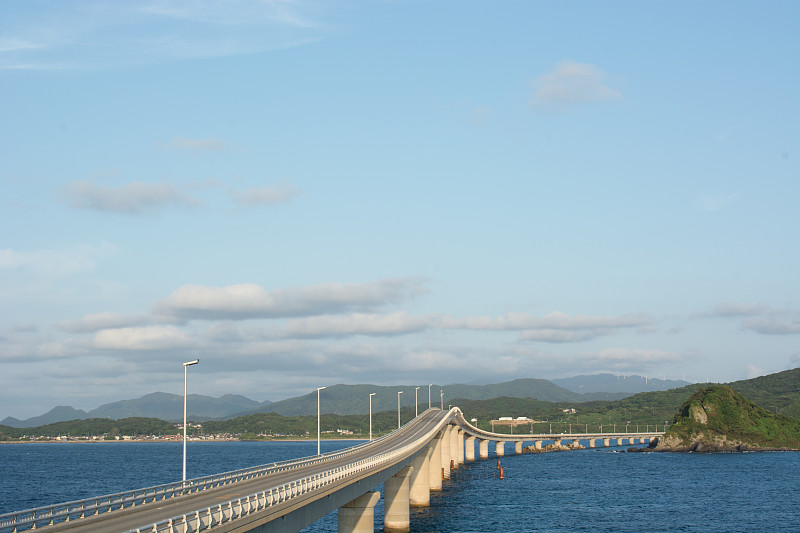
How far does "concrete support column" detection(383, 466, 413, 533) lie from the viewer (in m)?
91.8

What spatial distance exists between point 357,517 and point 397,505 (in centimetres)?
2506

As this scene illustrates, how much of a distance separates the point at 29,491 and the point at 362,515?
4888 inches

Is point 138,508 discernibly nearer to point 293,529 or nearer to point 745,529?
point 293,529

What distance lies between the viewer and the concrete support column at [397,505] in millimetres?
91812

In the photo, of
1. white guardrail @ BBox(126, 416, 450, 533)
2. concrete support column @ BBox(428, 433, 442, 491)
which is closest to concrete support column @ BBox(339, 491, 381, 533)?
white guardrail @ BBox(126, 416, 450, 533)

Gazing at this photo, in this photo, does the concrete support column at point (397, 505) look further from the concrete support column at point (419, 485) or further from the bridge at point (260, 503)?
the concrete support column at point (419, 485)

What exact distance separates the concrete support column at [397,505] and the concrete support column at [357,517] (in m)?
22.4

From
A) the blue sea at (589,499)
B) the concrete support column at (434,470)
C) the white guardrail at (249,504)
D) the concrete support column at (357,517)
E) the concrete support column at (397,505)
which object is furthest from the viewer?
the concrete support column at (434,470)

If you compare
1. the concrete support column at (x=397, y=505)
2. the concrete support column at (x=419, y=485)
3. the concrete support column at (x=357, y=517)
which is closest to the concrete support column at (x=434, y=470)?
the concrete support column at (x=419, y=485)

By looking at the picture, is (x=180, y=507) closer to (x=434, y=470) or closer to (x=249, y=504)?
(x=249, y=504)

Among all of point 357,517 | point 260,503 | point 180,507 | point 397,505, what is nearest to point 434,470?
point 397,505

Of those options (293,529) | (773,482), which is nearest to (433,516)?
Answer: (293,529)

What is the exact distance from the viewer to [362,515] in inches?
2704

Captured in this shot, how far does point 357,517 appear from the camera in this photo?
2704 inches
